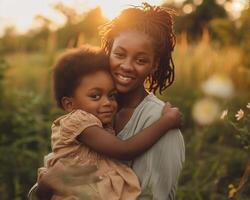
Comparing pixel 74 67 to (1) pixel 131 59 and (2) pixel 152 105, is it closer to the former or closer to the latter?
(1) pixel 131 59

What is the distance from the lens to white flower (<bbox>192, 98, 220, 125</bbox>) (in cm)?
720

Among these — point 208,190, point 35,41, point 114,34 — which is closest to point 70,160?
point 114,34

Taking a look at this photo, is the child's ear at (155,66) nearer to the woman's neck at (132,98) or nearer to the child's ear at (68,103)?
the woman's neck at (132,98)

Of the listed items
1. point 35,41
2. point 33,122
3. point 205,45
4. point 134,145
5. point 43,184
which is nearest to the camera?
point 134,145

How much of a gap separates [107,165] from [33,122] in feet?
12.4

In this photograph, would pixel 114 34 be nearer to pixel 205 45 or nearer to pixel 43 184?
pixel 43 184

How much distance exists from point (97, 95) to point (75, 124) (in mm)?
178

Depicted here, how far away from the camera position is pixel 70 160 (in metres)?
2.82

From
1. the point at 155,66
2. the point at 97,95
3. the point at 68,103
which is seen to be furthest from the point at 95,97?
the point at 155,66

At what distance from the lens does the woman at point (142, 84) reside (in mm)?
2828

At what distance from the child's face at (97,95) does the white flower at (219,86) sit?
4.92 meters

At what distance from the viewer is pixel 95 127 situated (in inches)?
110

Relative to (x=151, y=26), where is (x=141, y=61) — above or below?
below

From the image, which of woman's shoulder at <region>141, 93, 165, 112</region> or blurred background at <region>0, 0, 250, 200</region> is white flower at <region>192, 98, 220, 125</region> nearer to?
blurred background at <region>0, 0, 250, 200</region>
